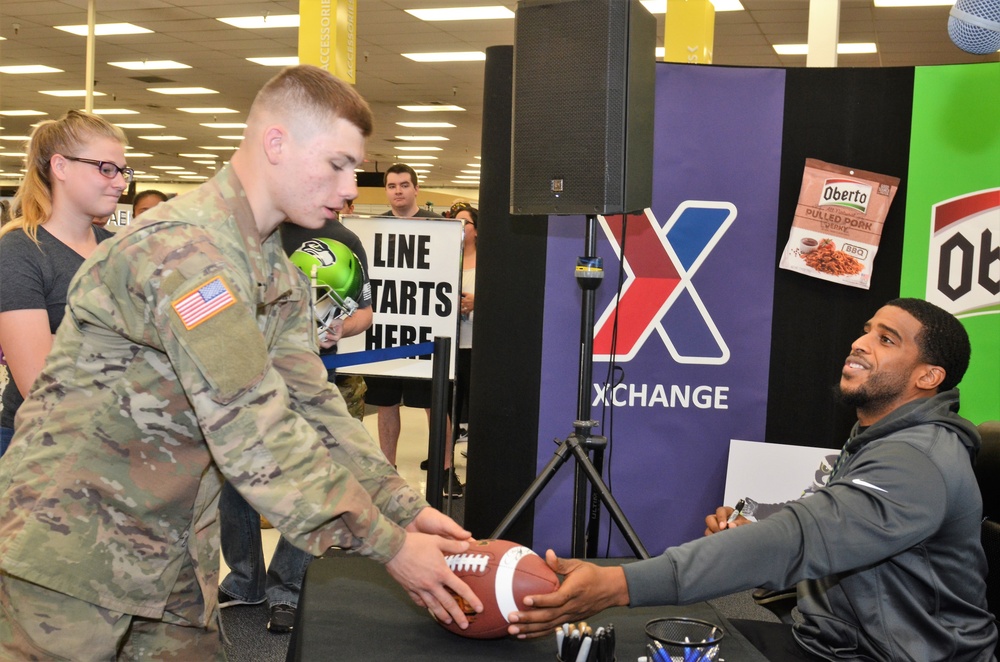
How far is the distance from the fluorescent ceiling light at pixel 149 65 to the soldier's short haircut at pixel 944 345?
11693mm

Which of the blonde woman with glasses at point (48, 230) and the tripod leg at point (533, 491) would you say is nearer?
the blonde woman with glasses at point (48, 230)

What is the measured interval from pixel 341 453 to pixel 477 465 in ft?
7.03

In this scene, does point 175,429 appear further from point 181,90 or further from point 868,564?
point 181,90

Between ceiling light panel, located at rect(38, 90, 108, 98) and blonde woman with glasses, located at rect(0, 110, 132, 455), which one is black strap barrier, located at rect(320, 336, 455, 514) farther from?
ceiling light panel, located at rect(38, 90, 108, 98)

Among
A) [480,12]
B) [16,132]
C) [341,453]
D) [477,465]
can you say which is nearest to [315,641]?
[341,453]

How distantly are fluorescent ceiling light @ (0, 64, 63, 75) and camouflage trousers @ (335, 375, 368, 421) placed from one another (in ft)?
36.4

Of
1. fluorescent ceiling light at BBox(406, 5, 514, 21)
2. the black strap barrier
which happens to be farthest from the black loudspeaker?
fluorescent ceiling light at BBox(406, 5, 514, 21)

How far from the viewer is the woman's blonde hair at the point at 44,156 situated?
244 cm

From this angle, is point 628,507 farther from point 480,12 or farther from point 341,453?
point 480,12

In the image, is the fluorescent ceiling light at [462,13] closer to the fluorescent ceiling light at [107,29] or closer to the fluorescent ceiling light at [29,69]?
the fluorescent ceiling light at [107,29]

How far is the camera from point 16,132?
19875mm

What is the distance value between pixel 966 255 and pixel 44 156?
346cm

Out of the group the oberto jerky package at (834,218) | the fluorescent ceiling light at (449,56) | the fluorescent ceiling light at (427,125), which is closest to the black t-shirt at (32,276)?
the oberto jerky package at (834,218)

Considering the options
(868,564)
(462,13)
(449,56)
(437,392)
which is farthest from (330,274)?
(449,56)
